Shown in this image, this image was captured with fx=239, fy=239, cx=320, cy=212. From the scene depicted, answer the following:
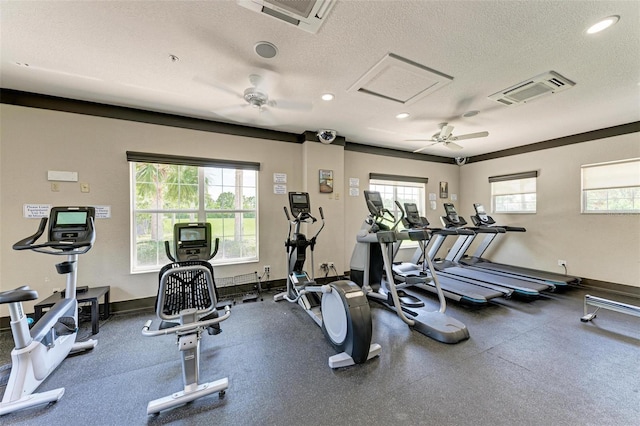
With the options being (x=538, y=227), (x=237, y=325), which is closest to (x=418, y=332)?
(x=237, y=325)

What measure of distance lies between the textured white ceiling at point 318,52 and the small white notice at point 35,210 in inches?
53.6

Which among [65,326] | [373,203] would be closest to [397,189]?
[373,203]

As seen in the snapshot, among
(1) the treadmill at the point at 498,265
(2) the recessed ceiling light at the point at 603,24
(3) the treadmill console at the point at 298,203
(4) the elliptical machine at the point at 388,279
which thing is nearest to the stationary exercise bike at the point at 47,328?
(3) the treadmill console at the point at 298,203

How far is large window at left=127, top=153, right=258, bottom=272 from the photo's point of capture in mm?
3455

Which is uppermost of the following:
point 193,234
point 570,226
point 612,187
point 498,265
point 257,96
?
point 257,96

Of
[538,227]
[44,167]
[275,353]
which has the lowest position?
[275,353]

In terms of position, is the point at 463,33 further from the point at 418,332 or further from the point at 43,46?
the point at 43,46

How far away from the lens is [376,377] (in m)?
1.98

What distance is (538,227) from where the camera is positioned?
497cm

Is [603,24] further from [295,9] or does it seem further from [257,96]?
[257,96]

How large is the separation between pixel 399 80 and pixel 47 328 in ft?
13.0

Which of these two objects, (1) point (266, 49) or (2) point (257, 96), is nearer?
(1) point (266, 49)

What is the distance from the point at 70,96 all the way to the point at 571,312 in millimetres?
7052

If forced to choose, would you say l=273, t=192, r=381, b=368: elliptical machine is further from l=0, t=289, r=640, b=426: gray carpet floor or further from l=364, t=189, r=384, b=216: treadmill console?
l=364, t=189, r=384, b=216: treadmill console
